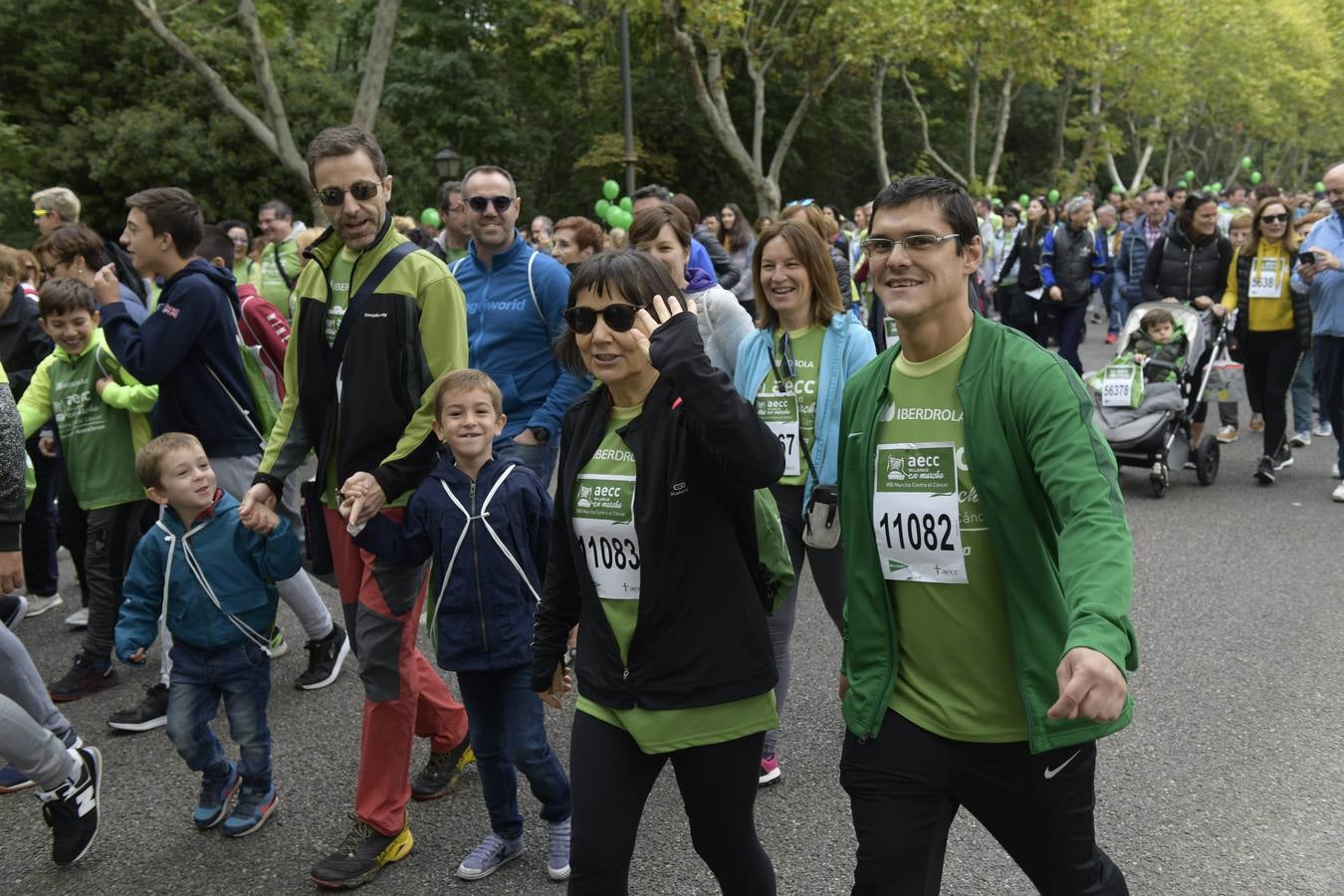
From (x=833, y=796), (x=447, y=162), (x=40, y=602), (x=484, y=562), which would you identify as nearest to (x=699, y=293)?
(x=484, y=562)

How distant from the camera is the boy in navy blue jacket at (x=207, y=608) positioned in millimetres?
4117

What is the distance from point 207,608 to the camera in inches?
162

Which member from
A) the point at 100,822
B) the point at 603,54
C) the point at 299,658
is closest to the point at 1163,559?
the point at 299,658

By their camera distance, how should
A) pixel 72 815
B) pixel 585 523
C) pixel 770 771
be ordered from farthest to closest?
pixel 770 771, pixel 72 815, pixel 585 523

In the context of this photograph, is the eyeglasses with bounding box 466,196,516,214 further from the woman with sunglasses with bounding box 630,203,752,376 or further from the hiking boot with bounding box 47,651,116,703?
the hiking boot with bounding box 47,651,116,703

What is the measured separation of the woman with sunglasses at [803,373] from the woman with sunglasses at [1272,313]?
236 inches

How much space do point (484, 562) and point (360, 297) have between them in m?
0.90

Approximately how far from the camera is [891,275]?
260 cm

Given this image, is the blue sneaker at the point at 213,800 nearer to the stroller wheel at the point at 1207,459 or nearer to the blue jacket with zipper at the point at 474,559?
the blue jacket with zipper at the point at 474,559

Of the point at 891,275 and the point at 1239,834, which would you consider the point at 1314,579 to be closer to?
the point at 1239,834

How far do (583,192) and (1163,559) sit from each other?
99.2 ft

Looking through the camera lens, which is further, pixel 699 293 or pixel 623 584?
pixel 699 293

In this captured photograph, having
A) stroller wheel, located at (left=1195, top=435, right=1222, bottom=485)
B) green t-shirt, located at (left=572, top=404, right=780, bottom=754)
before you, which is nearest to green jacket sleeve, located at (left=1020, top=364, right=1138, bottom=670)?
green t-shirt, located at (left=572, top=404, right=780, bottom=754)

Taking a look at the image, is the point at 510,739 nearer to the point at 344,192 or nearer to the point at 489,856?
the point at 489,856
